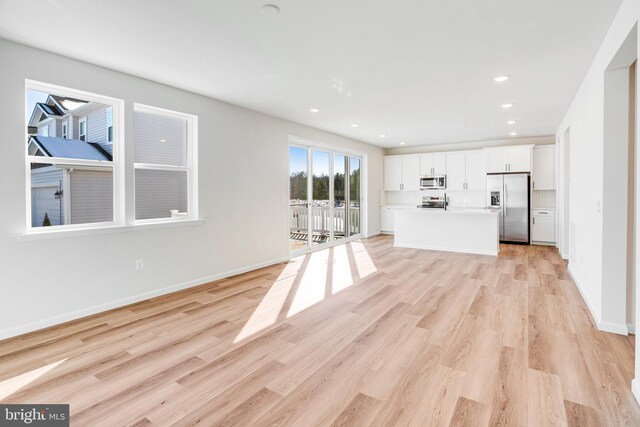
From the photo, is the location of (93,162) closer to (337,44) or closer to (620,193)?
(337,44)

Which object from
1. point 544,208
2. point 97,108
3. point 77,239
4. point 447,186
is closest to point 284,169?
point 97,108

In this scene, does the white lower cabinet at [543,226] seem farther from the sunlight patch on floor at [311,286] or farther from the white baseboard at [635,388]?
the white baseboard at [635,388]

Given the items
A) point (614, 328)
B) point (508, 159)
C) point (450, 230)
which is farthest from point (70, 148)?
point (508, 159)

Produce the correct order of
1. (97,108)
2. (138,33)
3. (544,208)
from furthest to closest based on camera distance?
(544,208) < (97,108) < (138,33)

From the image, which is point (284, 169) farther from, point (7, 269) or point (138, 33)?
point (7, 269)

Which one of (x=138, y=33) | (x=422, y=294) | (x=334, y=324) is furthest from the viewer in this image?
(x=422, y=294)

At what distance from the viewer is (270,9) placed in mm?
2398

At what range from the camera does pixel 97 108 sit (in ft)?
11.7

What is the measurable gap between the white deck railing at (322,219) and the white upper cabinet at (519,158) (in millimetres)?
3814

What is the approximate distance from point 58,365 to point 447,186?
8476mm

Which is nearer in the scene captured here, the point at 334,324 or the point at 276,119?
the point at 334,324

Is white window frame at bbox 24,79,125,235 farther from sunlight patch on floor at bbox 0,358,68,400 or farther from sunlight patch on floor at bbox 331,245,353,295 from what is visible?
sunlight patch on floor at bbox 331,245,353,295

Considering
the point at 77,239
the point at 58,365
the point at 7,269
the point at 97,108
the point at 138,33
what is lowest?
the point at 58,365

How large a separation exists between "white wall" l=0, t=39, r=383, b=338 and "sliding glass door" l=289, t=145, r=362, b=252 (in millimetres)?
484
